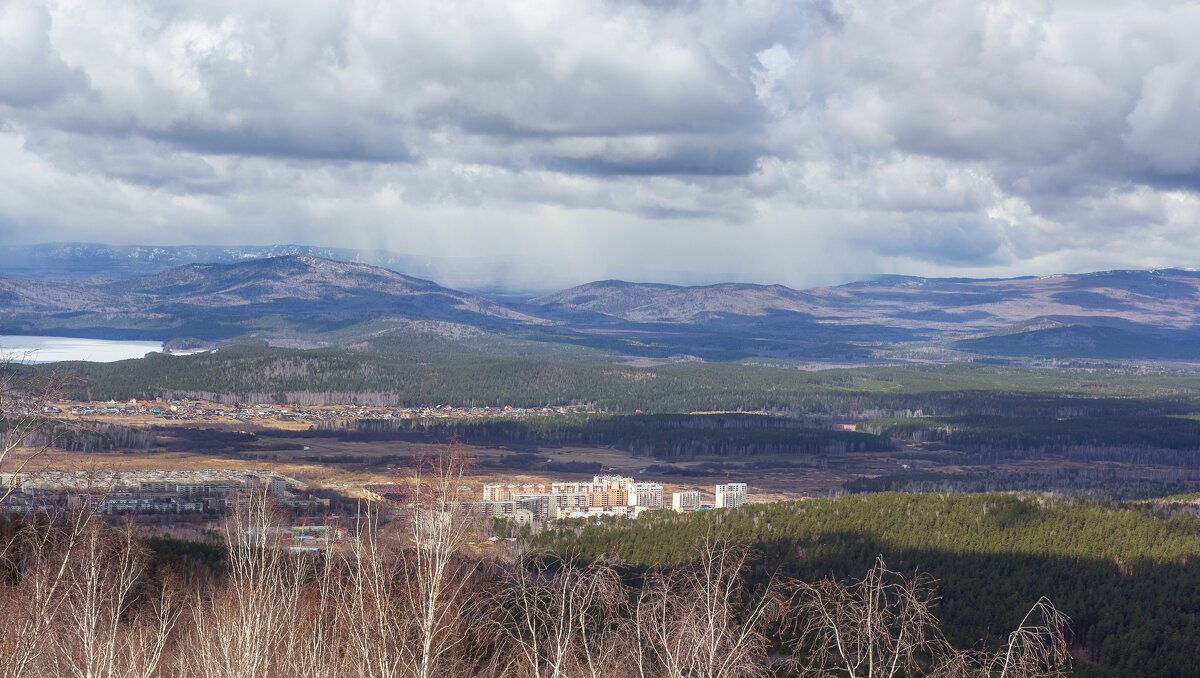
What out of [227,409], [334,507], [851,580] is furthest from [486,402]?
[851,580]

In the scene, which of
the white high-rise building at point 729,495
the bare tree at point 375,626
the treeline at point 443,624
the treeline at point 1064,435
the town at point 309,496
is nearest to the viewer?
the treeline at point 443,624

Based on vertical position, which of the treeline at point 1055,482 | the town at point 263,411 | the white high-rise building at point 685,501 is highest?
the town at point 263,411

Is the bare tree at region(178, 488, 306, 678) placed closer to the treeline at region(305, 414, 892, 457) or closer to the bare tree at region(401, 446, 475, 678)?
the bare tree at region(401, 446, 475, 678)

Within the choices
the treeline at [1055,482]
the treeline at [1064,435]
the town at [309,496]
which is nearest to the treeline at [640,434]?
the treeline at [1064,435]

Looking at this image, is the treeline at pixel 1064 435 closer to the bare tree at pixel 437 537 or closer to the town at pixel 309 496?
the town at pixel 309 496

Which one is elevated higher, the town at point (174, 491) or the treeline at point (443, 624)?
the treeline at point (443, 624)

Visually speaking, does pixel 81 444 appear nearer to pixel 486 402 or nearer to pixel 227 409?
pixel 227 409

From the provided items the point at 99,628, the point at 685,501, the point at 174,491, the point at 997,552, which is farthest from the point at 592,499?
the point at 99,628
